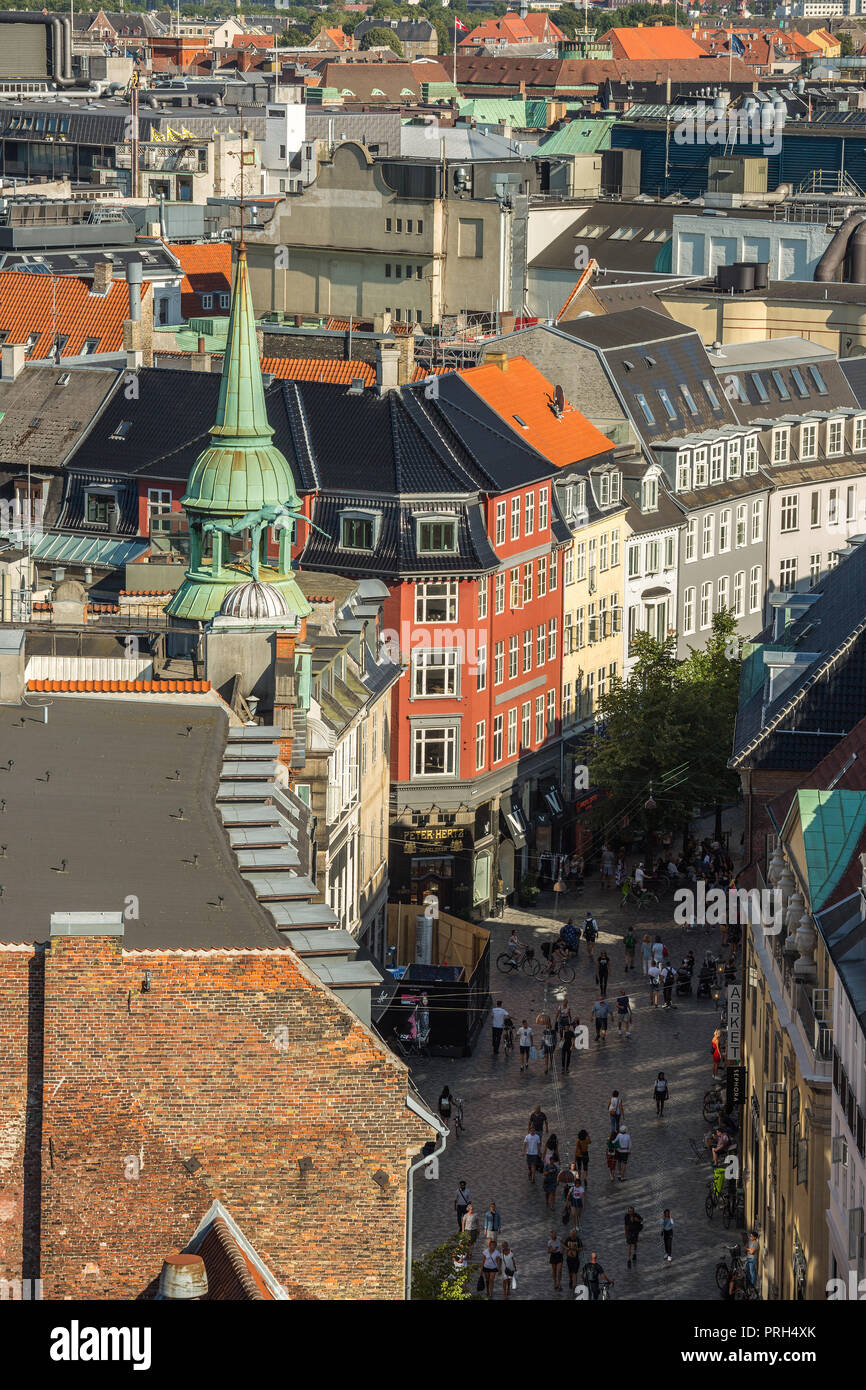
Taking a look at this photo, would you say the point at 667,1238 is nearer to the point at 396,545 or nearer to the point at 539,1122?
the point at 539,1122

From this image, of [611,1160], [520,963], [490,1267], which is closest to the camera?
[490,1267]

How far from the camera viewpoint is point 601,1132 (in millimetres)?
64750

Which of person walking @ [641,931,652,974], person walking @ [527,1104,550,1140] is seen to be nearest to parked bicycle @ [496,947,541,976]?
person walking @ [641,931,652,974]

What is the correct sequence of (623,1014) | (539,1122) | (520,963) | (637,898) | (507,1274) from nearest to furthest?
(507,1274) < (539,1122) < (623,1014) < (520,963) < (637,898)

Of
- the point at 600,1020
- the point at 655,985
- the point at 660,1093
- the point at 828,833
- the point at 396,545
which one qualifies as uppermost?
the point at 828,833

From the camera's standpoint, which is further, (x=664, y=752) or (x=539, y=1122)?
(x=664, y=752)

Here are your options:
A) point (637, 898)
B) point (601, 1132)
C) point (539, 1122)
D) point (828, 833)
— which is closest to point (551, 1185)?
point (539, 1122)

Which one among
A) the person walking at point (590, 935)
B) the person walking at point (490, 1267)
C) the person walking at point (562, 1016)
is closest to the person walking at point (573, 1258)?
the person walking at point (490, 1267)

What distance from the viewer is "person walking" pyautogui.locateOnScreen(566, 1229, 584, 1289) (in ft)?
182

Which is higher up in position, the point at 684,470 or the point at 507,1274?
the point at 684,470

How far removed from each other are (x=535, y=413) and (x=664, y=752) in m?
15.8

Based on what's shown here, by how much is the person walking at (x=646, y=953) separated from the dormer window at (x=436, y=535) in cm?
1325

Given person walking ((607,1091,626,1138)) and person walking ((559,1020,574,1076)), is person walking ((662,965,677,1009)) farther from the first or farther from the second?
person walking ((607,1091,626,1138))
